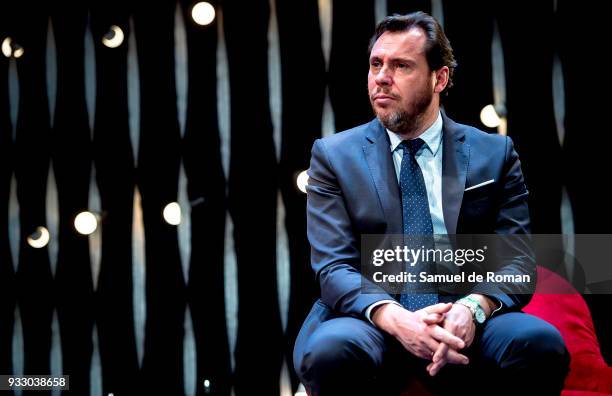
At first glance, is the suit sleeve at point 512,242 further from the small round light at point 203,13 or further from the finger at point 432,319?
the small round light at point 203,13

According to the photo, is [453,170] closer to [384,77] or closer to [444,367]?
[384,77]

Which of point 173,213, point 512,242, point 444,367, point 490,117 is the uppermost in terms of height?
point 490,117

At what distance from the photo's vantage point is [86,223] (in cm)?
299

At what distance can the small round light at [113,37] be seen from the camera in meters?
3.01

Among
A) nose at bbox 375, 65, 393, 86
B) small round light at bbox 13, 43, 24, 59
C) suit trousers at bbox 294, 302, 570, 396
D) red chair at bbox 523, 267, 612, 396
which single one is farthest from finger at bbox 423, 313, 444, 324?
small round light at bbox 13, 43, 24, 59

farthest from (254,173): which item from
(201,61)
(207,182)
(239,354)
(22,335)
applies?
(22,335)

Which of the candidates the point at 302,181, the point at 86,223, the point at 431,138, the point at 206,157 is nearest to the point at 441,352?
the point at 431,138

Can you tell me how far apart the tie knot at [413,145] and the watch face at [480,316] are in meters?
0.48

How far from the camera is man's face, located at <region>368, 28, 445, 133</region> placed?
7.61ft

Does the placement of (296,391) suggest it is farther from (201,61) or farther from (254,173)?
(201,61)

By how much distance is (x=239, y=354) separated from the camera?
2947 millimetres

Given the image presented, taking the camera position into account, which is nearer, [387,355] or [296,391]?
[387,355]

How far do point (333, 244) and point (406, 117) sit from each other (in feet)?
1.40

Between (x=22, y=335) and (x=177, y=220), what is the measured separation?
72 centimetres
